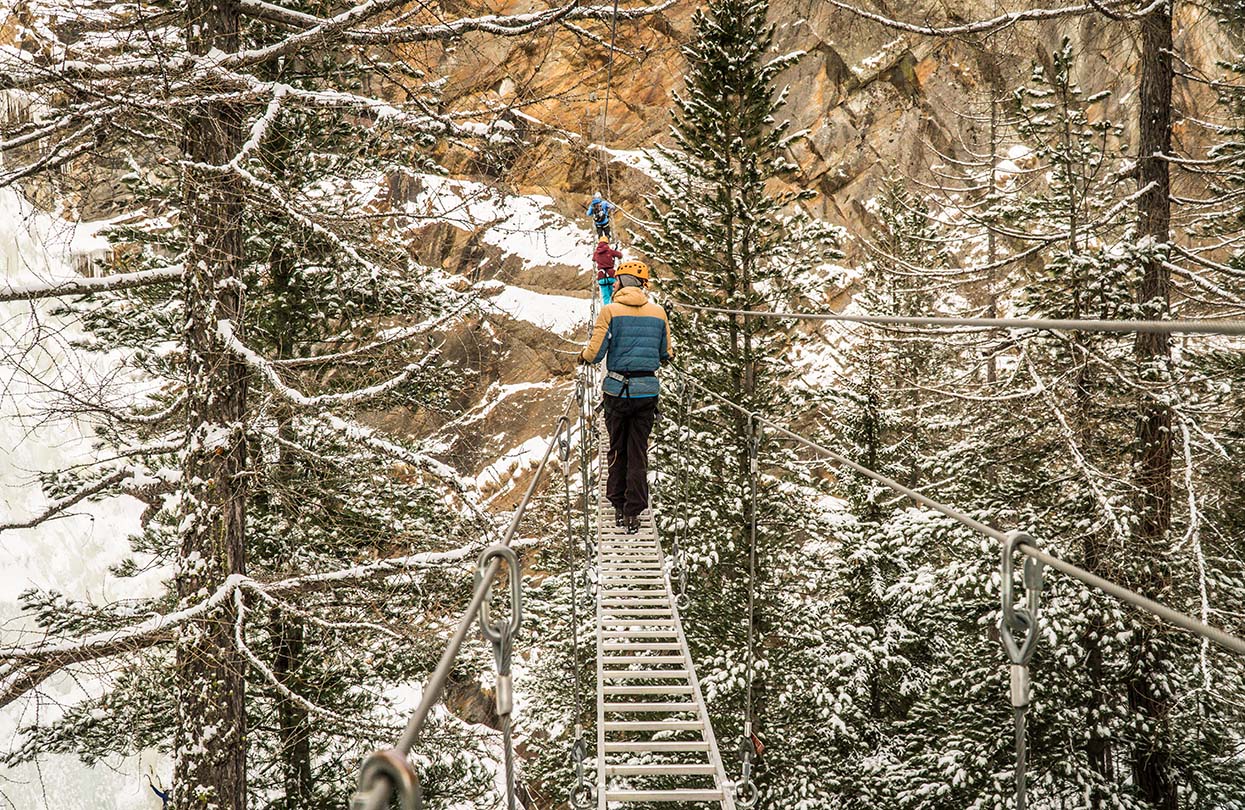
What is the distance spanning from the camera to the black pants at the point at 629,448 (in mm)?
6973

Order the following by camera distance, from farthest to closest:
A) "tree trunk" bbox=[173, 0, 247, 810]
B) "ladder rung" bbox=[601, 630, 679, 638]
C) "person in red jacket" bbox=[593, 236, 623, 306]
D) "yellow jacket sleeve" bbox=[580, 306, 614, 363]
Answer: "person in red jacket" bbox=[593, 236, 623, 306] < "yellow jacket sleeve" bbox=[580, 306, 614, 363] < "ladder rung" bbox=[601, 630, 679, 638] < "tree trunk" bbox=[173, 0, 247, 810]

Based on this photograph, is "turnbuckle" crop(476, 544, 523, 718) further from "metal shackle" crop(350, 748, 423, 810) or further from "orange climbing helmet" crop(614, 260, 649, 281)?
"orange climbing helmet" crop(614, 260, 649, 281)

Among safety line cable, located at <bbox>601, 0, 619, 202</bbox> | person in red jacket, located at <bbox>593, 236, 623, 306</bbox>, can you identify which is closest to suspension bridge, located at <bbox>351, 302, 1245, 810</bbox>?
safety line cable, located at <bbox>601, 0, 619, 202</bbox>

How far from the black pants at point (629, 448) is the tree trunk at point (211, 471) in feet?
9.77

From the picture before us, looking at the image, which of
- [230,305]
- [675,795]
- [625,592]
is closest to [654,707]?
[675,795]

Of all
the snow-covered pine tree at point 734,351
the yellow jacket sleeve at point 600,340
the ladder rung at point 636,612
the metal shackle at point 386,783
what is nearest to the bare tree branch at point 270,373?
the yellow jacket sleeve at point 600,340

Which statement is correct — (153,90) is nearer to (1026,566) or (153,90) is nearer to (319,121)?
(319,121)

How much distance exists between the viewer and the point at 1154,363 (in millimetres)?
8195

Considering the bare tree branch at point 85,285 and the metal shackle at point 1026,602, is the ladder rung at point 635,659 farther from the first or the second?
the bare tree branch at point 85,285

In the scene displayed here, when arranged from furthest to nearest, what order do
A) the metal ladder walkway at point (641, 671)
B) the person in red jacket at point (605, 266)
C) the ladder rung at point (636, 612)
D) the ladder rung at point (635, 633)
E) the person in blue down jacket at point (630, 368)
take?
the person in red jacket at point (605, 266)
the person in blue down jacket at point (630, 368)
the ladder rung at point (636, 612)
the ladder rung at point (635, 633)
the metal ladder walkway at point (641, 671)

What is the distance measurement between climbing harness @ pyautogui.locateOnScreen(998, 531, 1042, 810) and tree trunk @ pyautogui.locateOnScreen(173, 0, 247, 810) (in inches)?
172

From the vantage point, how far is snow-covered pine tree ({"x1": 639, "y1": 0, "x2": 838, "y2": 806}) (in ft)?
45.8

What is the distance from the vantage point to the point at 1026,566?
1.83 m

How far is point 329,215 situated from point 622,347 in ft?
8.70
